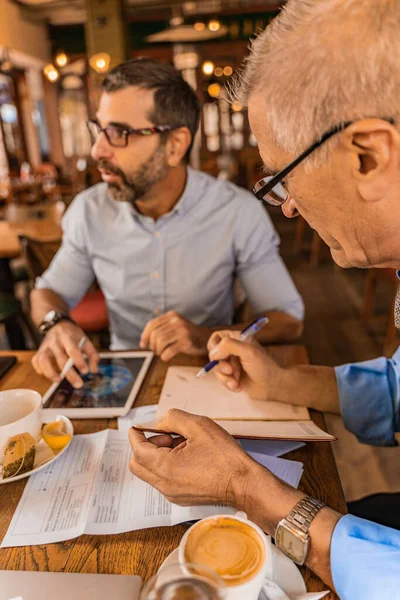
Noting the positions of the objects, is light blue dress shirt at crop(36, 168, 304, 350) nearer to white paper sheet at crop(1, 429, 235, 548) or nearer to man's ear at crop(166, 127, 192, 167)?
man's ear at crop(166, 127, 192, 167)

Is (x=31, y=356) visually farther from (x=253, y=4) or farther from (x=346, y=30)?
(x=253, y=4)

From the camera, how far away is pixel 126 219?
1.71 m

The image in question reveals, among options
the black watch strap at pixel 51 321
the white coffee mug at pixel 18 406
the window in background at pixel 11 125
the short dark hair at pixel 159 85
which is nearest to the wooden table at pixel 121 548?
the white coffee mug at pixel 18 406

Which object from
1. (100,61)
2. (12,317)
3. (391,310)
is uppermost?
(100,61)

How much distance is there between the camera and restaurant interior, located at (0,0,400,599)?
1.96 m

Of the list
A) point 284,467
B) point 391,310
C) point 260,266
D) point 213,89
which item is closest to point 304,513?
point 284,467

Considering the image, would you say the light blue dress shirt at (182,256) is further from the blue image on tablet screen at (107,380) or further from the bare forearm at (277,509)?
the bare forearm at (277,509)

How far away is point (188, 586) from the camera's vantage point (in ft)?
1.32

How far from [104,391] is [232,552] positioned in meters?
0.65

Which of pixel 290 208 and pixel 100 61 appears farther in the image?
pixel 100 61

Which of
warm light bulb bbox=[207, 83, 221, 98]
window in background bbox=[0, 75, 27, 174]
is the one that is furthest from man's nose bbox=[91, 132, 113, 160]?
window in background bbox=[0, 75, 27, 174]

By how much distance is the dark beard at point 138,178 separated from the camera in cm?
159

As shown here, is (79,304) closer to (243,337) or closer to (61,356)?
(61,356)

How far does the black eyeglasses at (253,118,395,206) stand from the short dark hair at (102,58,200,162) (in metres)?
0.86
